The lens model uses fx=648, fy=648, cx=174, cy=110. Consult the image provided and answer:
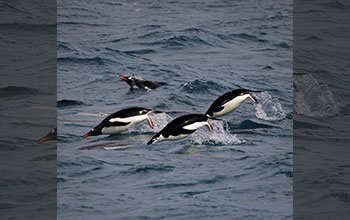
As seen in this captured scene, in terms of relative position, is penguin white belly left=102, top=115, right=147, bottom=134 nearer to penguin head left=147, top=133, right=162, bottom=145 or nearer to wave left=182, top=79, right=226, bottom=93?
penguin head left=147, top=133, right=162, bottom=145

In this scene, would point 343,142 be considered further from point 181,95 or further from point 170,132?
point 181,95

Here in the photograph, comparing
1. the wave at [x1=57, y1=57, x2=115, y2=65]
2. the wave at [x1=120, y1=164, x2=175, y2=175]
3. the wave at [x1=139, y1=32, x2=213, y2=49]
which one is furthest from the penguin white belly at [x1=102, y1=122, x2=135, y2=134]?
the wave at [x1=139, y1=32, x2=213, y2=49]

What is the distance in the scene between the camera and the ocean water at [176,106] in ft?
38.4

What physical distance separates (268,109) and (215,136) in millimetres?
Answer: 3153

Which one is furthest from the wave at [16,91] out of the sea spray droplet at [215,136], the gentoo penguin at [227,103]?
the sea spray droplet at [215,136]

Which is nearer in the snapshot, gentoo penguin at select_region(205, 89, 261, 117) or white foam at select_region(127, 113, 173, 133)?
gentoo penguin at select_region(205, 89, 261, 117)

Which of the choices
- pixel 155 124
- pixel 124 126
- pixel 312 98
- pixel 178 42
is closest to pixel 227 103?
pixel 155 124

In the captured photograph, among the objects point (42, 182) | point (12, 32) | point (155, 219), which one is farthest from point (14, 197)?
point (12, 32)

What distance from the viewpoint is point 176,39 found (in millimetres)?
26969

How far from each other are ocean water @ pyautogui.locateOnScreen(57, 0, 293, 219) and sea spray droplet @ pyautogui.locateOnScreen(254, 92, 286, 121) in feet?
0.13

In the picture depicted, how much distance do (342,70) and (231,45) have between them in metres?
5.28

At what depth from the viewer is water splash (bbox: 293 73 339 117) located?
705 inches

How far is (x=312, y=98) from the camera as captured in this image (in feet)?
61.1

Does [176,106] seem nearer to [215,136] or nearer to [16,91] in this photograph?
[215,136]
